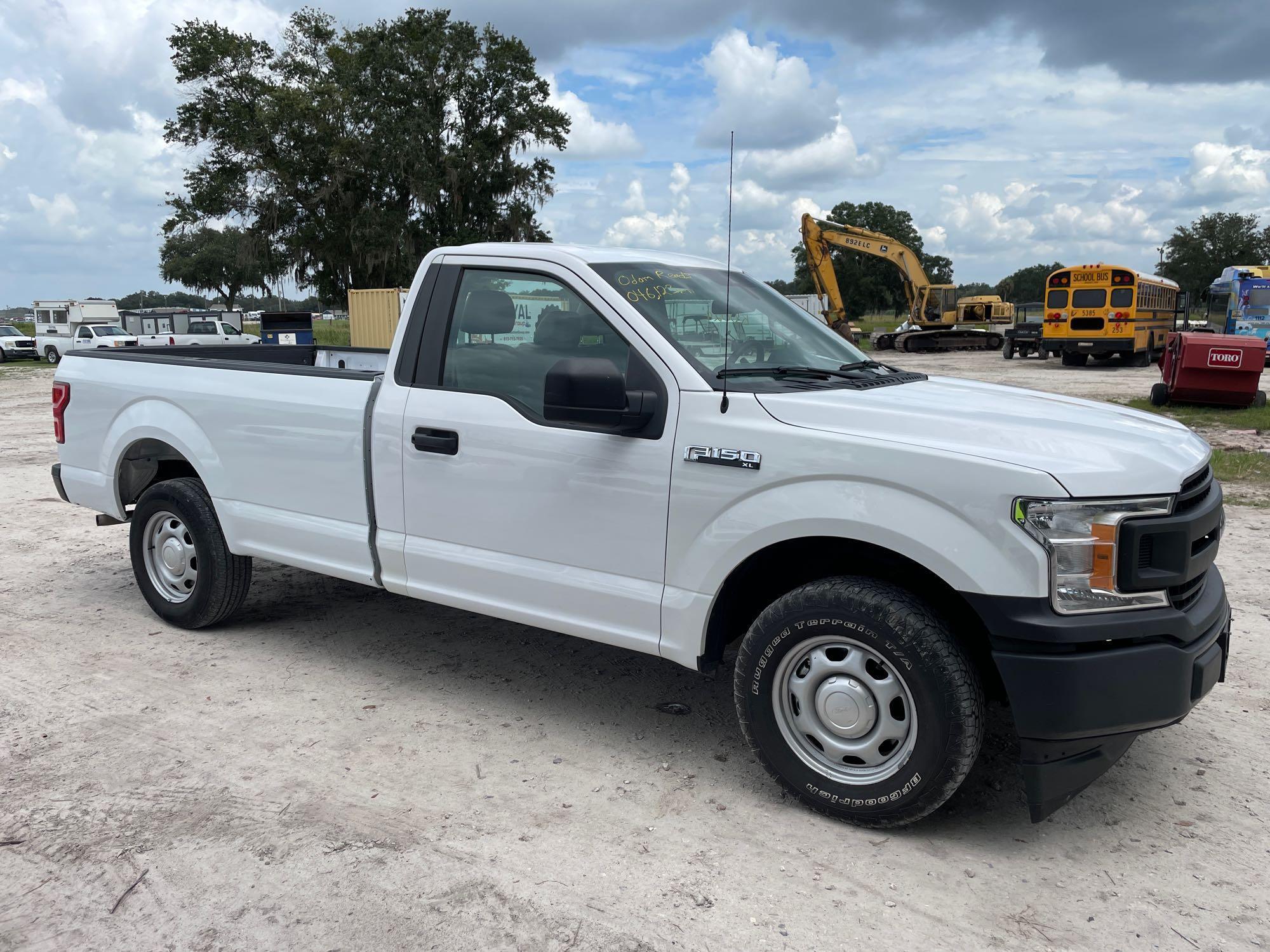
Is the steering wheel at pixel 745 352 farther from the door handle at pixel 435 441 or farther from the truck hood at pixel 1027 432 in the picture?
the door handle at pixel 435 441

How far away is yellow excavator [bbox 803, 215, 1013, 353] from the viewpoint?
33094mm

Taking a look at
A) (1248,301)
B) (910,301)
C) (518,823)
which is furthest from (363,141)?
(518,823)

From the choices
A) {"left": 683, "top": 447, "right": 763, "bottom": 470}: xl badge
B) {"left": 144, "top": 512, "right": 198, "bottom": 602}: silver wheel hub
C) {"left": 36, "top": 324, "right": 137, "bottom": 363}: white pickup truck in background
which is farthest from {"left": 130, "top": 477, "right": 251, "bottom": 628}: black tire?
{"left": 36, "top": 324, "right": 137, "bottom": 363}: white pickup truck in background

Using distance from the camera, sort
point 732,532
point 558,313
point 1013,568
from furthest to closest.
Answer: point 558,313 → point 732,532 → point 1013,568

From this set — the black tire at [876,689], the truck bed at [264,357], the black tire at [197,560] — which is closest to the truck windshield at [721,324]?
the black tire at [876,689]

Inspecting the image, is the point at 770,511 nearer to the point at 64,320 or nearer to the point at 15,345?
the point at 15,345

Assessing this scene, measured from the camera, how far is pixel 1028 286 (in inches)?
5079

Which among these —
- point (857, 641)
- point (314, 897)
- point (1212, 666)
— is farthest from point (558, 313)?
point (1212, 666)

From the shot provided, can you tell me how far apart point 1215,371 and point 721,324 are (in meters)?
14.0

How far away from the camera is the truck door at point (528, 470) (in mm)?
3695

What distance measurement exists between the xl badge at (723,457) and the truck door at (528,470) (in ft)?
0.31

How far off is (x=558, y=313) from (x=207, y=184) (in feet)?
A: 128

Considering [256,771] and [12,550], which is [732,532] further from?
[12,550]

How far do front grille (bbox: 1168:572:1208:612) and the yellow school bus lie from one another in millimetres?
26914
